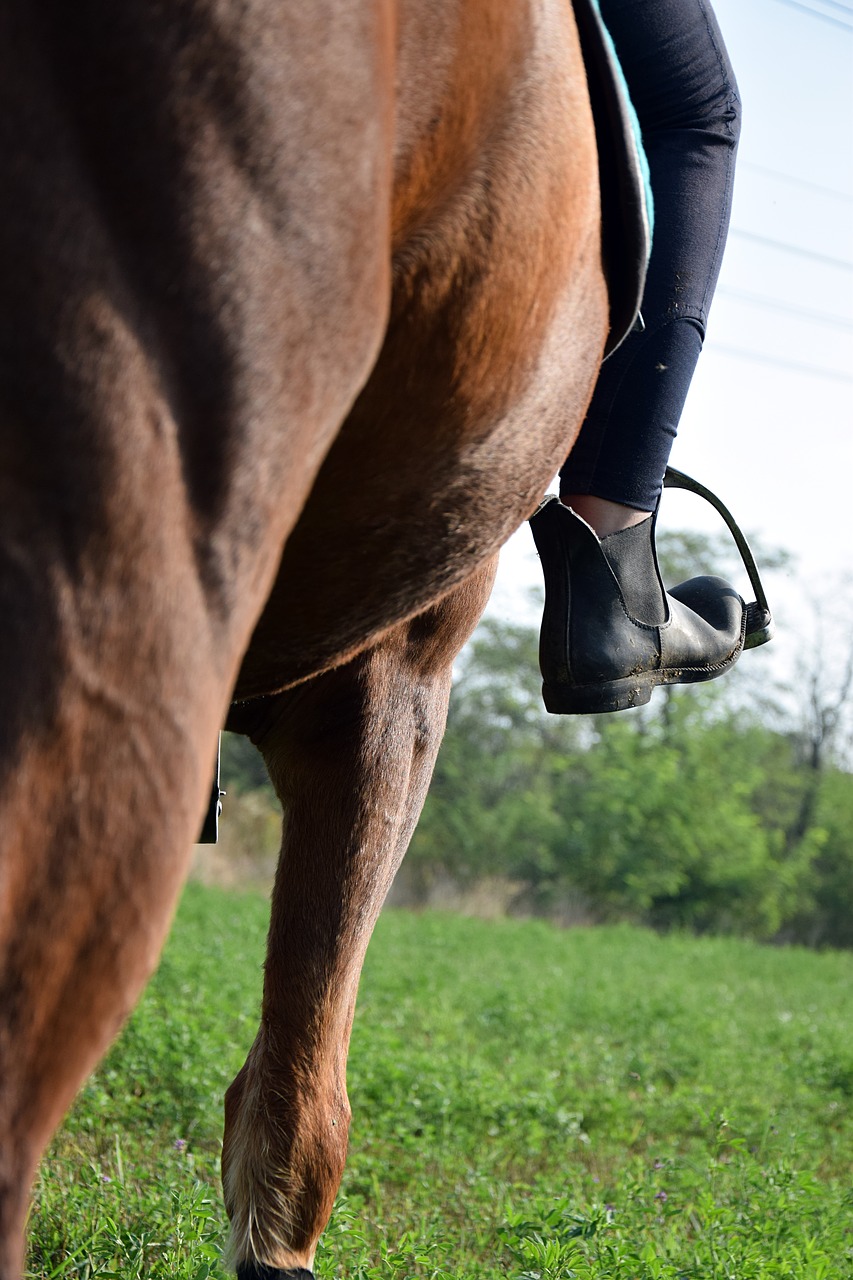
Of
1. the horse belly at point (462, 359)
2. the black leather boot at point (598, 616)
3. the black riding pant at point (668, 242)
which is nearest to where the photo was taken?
the horse belly at point (462, 359)

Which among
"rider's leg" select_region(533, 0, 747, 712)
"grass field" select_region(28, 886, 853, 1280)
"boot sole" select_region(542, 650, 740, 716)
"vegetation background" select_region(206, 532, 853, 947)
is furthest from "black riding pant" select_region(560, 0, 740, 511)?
"vegetation background" select_region(206, 532, 853, 947)

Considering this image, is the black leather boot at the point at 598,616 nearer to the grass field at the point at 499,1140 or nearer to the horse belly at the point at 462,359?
the horse belly at the point at 462,359

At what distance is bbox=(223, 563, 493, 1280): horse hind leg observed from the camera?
82.3 inches

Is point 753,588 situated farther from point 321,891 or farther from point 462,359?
point 462,359

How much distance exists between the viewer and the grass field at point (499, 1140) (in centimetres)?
300

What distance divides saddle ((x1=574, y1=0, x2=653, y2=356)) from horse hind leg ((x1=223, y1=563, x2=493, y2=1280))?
0.65 metres

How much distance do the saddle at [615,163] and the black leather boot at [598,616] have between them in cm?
45

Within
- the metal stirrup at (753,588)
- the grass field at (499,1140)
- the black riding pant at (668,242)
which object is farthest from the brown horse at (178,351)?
the grass field at (499,1140)

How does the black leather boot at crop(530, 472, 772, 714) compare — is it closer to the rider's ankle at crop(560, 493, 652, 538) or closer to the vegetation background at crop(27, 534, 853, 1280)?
the rider's ankle at crop(560, 493, 652, 538)

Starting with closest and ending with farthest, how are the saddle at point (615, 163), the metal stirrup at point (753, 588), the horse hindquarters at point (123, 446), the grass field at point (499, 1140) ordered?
the horse hindquarters at point (123, 446) < the saddle at point (615, 163) < the metal stirrup at point (753, 588) < the grass field at point (499, 1140)

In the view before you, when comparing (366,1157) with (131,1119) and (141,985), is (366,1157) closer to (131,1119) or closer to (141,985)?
(131,1119)

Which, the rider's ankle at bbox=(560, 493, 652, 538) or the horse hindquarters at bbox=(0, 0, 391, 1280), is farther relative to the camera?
the rider's ankle at bbox=(560, 493, 652, 538)

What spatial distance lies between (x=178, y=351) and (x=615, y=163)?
2.62ft

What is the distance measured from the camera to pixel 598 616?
1882 mm
